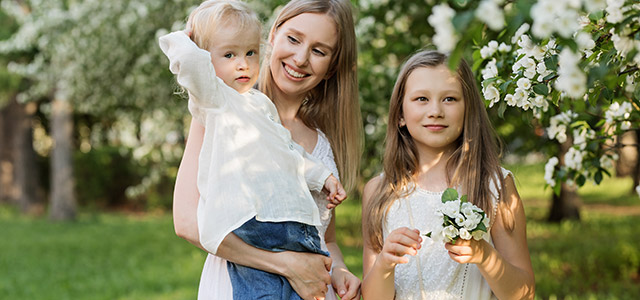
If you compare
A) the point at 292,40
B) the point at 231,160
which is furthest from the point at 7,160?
the point at 231,160

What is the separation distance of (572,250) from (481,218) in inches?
255

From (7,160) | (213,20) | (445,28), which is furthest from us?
(7,160)

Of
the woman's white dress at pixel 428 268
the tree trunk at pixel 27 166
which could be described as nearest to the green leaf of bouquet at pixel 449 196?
the woman's white dress at pixel 428 268

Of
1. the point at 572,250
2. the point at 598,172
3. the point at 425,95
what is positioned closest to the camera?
the point at 425,95

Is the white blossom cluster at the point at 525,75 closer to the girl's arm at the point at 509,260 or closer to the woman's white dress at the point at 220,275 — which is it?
the girl's arm at the point at 509,260

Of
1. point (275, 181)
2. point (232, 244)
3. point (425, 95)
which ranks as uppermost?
point (425, 95)

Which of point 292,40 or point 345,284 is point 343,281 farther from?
point 292,40

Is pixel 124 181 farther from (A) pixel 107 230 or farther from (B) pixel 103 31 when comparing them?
(B) pixel 103 31

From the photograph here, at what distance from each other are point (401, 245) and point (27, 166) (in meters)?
15.1

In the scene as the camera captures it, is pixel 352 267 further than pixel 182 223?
Yes

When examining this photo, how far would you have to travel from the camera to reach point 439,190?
7.62 feet

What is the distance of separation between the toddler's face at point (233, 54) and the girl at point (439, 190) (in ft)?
1.98

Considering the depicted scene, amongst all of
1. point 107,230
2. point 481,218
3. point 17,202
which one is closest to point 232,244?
point 481,218

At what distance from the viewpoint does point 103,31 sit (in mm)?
7996
